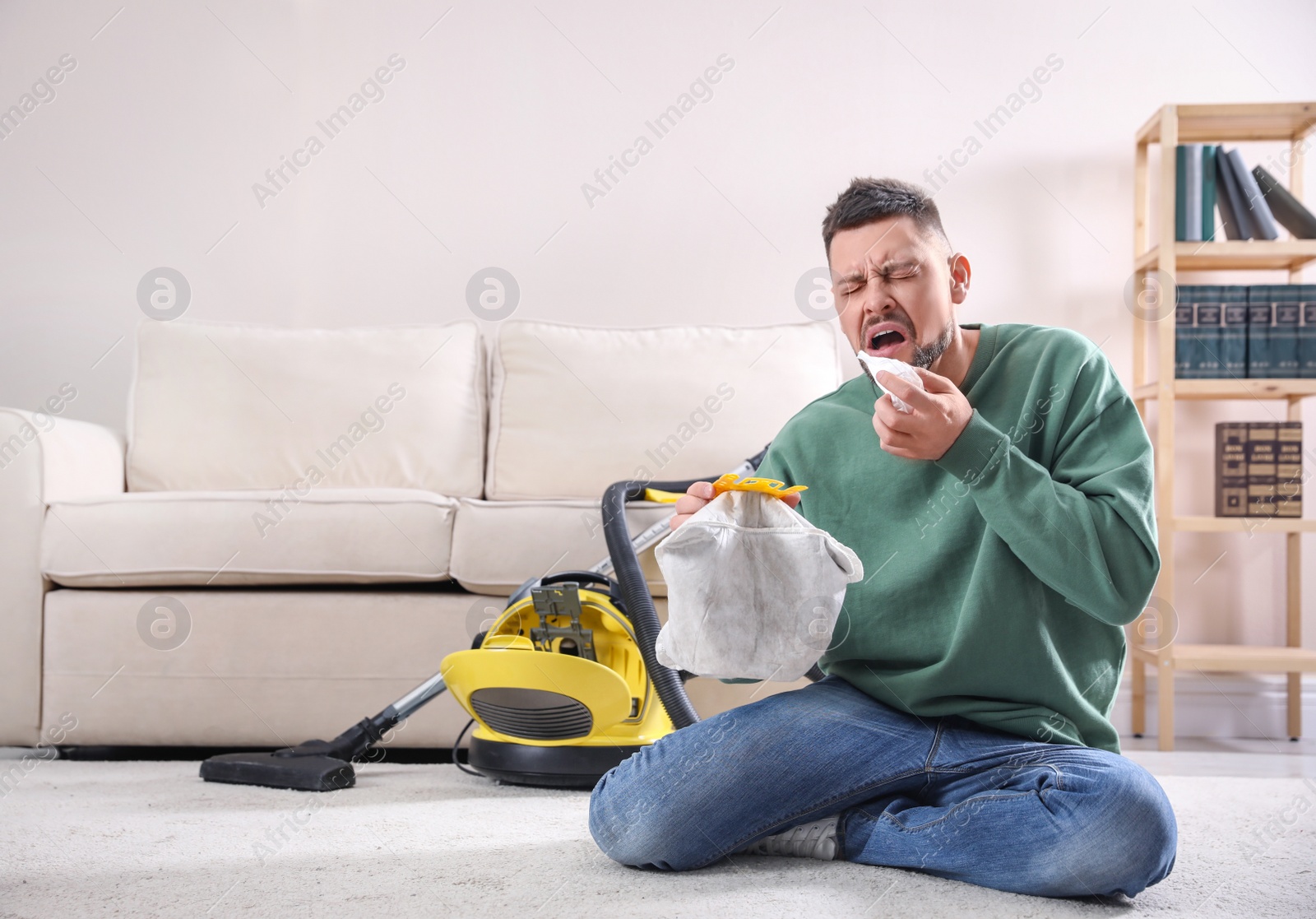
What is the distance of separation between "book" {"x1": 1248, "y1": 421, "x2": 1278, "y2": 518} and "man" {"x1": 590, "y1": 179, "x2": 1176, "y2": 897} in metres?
1.53

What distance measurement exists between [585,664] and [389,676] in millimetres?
549

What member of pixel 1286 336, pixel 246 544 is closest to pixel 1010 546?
pixel 246 544

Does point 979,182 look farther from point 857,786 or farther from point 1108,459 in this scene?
point 857,786

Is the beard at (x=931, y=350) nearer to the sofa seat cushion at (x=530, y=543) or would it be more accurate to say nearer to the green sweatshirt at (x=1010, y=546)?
the green sweatshirt at (x=1010, y=546)

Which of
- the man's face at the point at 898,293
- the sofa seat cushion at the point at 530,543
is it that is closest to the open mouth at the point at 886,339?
the man's face at the point at 898,293

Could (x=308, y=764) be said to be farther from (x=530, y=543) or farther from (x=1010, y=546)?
(x=1010, y=546)

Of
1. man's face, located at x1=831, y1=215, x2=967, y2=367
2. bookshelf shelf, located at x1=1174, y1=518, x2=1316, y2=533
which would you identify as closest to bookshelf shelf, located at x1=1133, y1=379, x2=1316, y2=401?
bookshelf shelf, located at x1=1174, y1=518, x2=1316, y2=533

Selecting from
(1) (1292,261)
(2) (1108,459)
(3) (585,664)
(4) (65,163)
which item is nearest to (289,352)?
(4) (65,163)

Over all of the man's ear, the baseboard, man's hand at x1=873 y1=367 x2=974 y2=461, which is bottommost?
the baseboard

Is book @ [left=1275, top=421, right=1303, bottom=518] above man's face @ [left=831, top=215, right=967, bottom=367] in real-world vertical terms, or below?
below

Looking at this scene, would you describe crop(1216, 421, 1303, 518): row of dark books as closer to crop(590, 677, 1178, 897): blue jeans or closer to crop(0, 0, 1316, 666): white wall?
crop(0, 0, 1316, 666): white wall

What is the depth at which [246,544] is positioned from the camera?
5.99 ft

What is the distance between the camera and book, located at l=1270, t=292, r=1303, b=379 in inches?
90.1

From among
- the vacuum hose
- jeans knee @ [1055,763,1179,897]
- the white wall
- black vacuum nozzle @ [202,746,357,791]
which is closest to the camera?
jeans knee @ [1055,763,1179,897]
